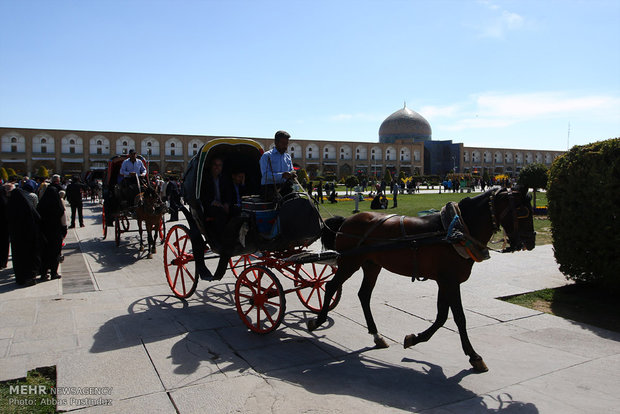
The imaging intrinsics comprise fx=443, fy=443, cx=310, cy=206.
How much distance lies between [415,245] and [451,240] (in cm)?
38

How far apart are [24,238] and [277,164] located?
16.1ft

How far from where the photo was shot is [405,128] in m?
90.9

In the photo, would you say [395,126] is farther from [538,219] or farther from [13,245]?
[13,245]

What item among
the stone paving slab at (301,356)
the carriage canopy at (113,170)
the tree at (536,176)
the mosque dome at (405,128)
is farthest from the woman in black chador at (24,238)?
the mosque dome at (405,128)

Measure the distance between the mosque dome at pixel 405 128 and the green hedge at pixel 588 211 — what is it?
281 ft

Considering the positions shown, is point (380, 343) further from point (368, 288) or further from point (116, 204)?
point (116, 204)

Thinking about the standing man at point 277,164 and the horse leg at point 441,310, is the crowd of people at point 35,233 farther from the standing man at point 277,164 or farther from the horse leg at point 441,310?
the horse leg at point 441,310

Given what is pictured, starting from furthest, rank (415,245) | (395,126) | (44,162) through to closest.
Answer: (395,126)
(44,162)
(415,245)

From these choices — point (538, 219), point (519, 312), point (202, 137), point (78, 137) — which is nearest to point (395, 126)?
point (202, 137)

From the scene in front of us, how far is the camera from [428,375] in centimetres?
408

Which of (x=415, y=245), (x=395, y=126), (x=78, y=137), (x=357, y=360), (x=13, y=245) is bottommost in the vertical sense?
(x=357, y=360)

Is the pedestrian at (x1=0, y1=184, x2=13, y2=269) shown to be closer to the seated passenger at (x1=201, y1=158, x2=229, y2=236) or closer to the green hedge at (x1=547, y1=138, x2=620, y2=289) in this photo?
the seated passenger at (x1=201, y1=158, x2=229, y2=236)

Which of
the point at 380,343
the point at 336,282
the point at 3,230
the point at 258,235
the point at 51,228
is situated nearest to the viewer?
the point at 380,343

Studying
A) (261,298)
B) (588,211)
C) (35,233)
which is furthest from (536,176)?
(35,233)
